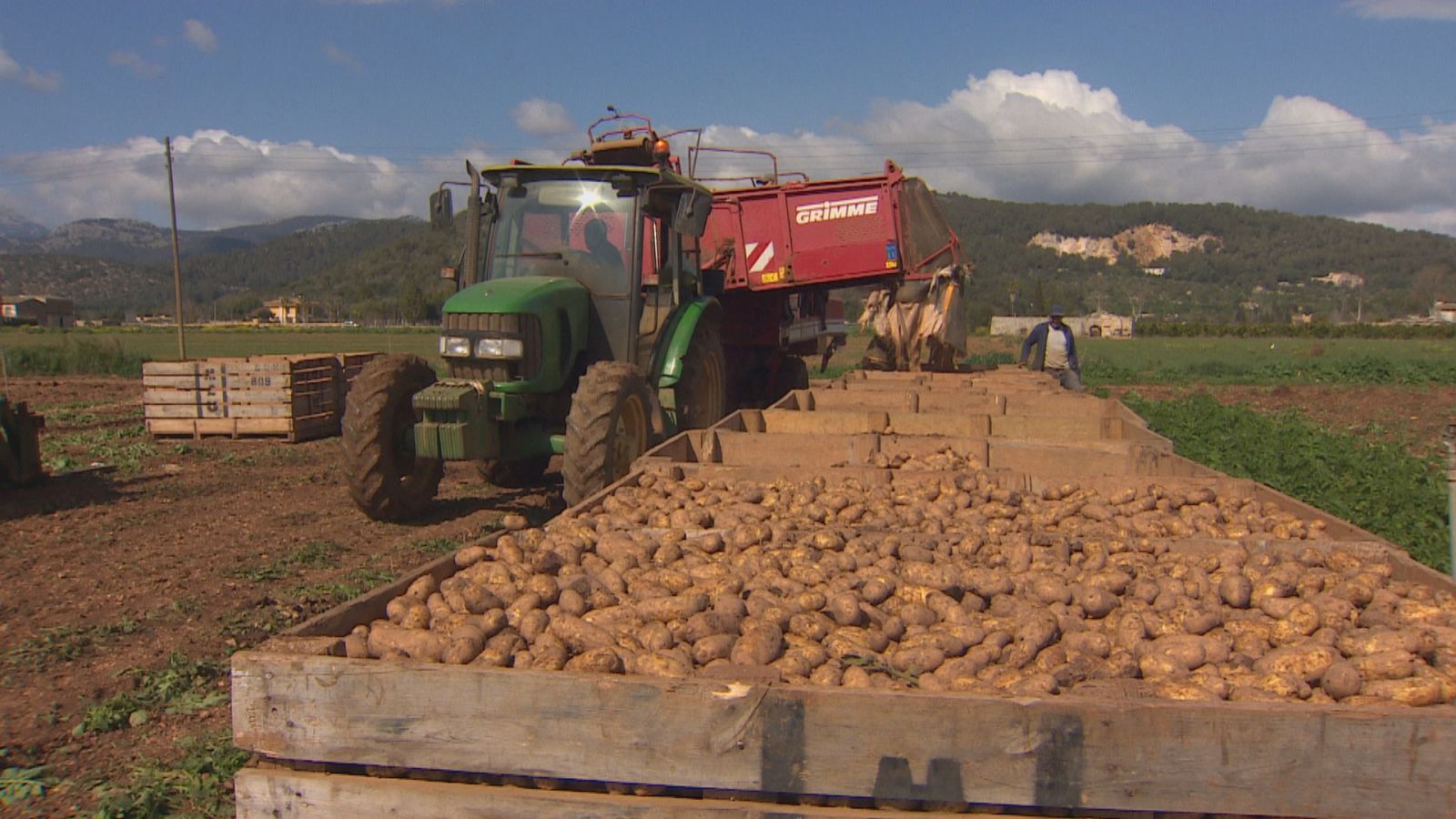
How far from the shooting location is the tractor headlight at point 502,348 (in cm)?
700

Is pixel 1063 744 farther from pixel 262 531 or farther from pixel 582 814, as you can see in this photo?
pixel 262 531

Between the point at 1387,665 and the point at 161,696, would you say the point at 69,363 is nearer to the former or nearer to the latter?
the point at 161,696

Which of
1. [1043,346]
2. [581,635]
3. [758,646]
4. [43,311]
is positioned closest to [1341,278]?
[43,311]

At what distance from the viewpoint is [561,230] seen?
804 cm

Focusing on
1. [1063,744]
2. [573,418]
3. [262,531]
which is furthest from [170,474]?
[1063,744]

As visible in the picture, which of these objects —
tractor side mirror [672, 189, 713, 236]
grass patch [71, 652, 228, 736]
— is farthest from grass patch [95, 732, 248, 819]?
tractor side mirror [672, 189, 713, 236]

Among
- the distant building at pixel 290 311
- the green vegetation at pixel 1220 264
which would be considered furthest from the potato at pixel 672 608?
the green vegetation at pixel 1220 264

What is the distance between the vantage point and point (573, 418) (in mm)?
6516

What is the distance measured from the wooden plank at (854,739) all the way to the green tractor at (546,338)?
4254 mm

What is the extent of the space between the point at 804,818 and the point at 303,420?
1259 centimetres

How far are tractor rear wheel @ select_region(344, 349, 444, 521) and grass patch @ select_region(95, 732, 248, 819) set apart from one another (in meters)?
3.57

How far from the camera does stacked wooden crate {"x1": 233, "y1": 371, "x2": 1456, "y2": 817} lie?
6.79ft

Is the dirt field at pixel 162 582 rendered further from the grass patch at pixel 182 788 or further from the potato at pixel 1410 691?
the potato at pixel 1410 691

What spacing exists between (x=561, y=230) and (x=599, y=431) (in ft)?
7.49
